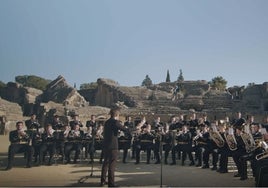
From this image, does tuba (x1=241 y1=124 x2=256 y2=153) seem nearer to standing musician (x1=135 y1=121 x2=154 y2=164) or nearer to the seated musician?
standing musician (x1=135 y1=121 x2=154 y2=164)

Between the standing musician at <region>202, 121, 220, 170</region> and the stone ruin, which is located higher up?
the stone ruin

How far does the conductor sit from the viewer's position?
796cm

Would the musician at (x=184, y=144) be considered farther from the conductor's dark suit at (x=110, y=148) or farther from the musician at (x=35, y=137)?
the musician at (x=35, y=137)

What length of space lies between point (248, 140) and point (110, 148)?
4092mm

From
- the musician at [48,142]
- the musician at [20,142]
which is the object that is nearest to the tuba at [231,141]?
the musician at [48,142]

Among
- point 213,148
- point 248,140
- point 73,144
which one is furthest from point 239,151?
point 73,144

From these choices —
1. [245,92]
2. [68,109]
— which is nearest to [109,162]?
[68,109]

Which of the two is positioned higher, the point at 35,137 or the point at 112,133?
the point at 112,133

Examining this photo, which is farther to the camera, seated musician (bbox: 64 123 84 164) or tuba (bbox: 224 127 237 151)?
seated musician (bbox: 64 123 84 164)

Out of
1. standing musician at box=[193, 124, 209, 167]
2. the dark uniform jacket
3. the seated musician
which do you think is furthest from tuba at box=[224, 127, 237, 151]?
the seated musician

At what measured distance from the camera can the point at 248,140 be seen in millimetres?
9562

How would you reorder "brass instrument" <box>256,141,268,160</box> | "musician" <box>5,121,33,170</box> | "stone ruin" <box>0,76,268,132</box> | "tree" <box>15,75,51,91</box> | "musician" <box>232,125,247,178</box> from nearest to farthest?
"brass instrument" <box>256,141,268,160</box> → "musician" <box>232,125,247,178</box> → "musician" <box>5,121,33,170</box> → "stone ruin" <box>0,76,268,132</box> → "tree" <box>15,75,51,91</box>

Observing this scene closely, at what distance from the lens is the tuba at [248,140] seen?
30.7 ft

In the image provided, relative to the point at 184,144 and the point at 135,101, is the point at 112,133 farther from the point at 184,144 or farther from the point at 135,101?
the point at 135,101
